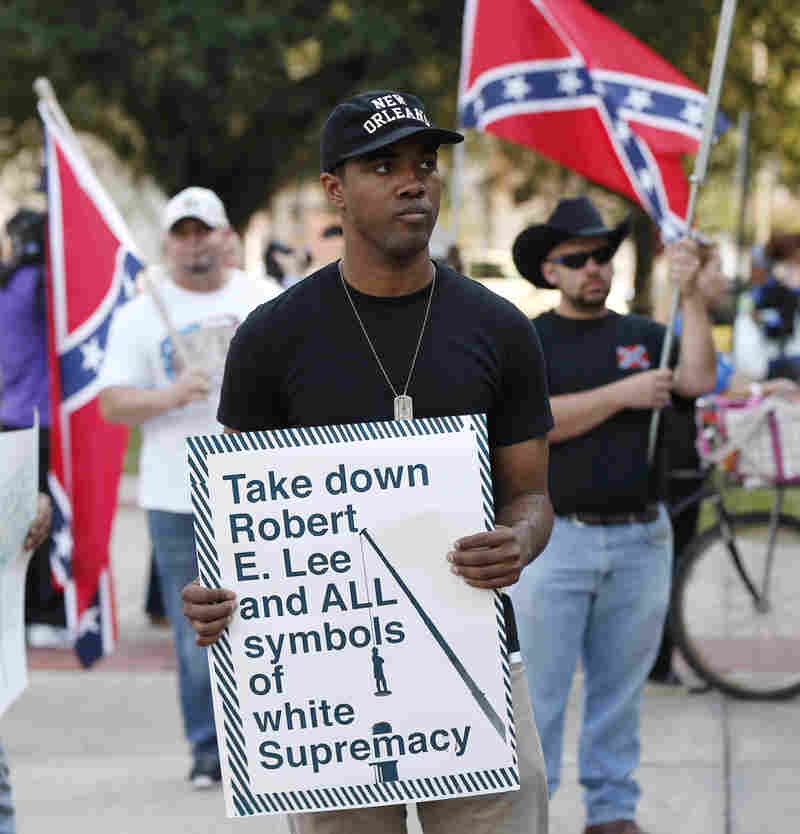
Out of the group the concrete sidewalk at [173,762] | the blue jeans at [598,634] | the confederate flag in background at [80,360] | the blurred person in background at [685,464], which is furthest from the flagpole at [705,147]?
the confederate flag in background at [80,360]

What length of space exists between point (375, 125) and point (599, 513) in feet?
6.85

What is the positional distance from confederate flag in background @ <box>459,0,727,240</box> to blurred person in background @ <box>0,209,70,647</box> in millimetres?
2327

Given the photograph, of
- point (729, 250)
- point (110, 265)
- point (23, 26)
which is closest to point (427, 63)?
point (23, 26)

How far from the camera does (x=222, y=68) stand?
1808cm

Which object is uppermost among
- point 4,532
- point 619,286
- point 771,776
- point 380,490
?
point 380,490

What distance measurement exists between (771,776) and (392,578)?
307 cm

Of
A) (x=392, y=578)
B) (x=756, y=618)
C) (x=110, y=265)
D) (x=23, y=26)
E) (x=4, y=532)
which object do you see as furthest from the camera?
(x=23, y=26)

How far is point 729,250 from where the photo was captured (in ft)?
172

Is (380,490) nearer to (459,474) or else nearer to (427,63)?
(459,474)

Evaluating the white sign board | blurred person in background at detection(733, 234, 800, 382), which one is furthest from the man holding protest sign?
blurred person in background at detection(733, 234, 800, 382)

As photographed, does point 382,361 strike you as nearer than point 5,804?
Yes

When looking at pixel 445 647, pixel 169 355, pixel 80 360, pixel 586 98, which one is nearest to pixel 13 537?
pixel 445 647

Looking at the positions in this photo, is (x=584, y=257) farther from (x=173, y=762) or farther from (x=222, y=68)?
(x=222, y=68)

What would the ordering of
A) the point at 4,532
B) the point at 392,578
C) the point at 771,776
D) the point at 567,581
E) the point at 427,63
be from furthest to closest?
the point at 427,63 → the point at 771,776 → the point at 567,581 → the point at 4,532 → the point at 392,578
